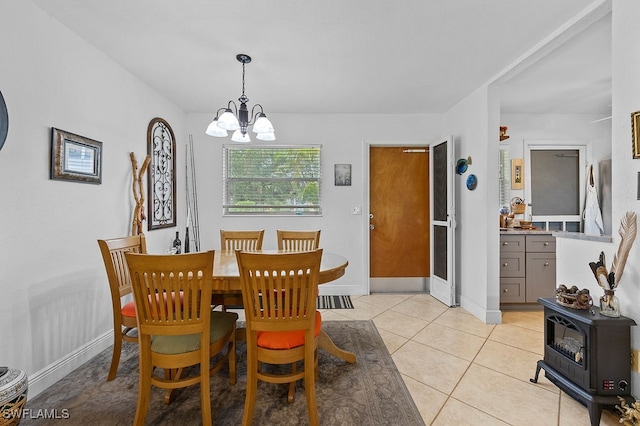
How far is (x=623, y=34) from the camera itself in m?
1.70

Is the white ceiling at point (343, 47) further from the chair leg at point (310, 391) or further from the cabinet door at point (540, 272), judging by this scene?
the chair leg at point (310, 391)

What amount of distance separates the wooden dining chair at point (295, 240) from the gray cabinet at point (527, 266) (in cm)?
223

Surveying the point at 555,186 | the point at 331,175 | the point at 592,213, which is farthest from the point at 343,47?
the point at 592,213

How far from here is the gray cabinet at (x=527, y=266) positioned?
3361 millimetres

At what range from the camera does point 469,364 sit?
2.25 metres

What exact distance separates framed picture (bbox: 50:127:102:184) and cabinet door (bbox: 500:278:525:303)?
165 inches

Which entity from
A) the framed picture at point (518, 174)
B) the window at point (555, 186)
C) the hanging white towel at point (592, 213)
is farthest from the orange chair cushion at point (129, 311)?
the hanging white towel at point (592, 213)

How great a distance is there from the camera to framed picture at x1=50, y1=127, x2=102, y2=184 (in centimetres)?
202

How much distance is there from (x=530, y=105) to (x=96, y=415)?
5.06 meters

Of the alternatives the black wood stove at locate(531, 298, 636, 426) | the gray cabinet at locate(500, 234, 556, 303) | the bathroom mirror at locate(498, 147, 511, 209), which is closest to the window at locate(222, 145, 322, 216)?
the gray cabinet at locate(500, 234, 556, 303)

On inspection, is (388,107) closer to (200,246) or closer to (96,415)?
(200,246)

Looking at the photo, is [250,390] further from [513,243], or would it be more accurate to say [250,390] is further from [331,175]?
[513,243]

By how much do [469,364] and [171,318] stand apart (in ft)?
6.99

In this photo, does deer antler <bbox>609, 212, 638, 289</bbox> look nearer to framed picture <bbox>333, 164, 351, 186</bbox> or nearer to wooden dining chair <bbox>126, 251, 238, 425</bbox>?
wooden dining chair <bbox>126, 251, 238, 425</bbox>
